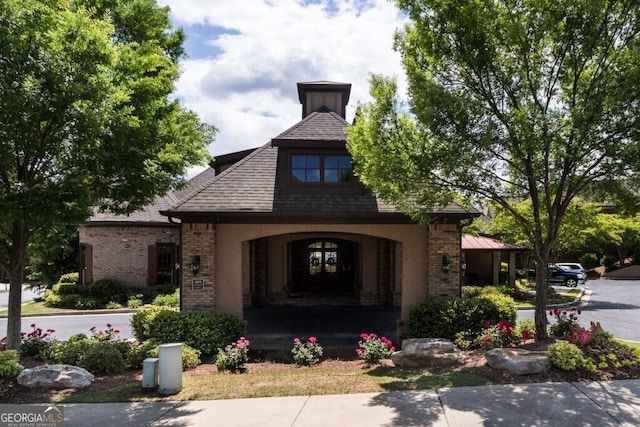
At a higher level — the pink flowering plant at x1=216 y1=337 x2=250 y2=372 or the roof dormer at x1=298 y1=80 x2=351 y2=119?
the roof dormer at x1=298 y1=80 x2=351 y2=119

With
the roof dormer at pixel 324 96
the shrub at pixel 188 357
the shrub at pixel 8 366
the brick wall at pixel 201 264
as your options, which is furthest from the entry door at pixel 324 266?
the shrub at pixel 8 366

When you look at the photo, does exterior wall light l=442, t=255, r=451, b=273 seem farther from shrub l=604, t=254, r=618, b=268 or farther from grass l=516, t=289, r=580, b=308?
shrub l=604, t=254, r=618, b=268

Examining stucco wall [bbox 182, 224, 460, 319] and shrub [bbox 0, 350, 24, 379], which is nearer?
shrub [bbox 0, 350, 24, 379]

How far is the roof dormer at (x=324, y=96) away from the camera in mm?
20422

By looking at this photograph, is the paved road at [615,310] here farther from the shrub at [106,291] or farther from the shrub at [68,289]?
the shrub at [68,289]

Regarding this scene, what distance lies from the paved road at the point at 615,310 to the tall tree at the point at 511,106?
7.46 m

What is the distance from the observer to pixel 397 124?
1017cm

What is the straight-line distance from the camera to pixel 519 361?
8.23 meters

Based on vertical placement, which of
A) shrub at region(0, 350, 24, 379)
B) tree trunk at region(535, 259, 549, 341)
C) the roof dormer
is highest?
the roof dormer

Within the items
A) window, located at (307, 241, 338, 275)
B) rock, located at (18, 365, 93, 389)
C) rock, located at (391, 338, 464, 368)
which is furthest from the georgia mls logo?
window, located at (307, 241, 338, 275)

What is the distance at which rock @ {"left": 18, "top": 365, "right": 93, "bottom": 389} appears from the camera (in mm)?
8172

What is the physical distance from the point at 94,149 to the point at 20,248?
3274 mm

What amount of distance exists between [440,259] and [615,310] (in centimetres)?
1233

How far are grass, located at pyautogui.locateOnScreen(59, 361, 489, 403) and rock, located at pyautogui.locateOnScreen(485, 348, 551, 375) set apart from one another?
599 millimetres
